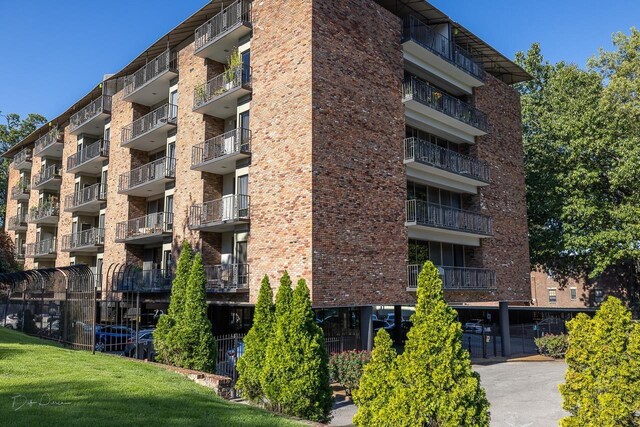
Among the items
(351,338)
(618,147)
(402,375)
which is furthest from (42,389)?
(618,147)

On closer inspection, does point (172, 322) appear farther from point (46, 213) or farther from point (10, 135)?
point (10, 135)

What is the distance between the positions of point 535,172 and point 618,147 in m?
4.94

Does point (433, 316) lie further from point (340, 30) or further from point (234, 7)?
point (234, 7)

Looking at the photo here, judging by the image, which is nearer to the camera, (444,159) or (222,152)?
(222,152)

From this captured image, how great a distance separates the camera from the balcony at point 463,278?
68.0ft

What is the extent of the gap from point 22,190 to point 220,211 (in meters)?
31.0

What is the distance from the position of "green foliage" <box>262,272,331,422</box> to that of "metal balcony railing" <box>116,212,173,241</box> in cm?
1383

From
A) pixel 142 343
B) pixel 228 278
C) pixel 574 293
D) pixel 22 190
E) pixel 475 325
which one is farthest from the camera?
pixel 574 293

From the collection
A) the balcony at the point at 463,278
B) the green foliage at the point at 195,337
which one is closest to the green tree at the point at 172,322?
the green foliage at the point at 195,337

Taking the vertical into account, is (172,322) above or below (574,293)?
below

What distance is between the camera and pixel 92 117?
31594mm

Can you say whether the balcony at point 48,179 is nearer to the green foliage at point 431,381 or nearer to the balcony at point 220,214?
the balcony at point 220,214

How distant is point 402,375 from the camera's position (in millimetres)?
8977

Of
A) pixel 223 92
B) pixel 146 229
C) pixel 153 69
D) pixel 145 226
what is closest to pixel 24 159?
pixel 153 69
